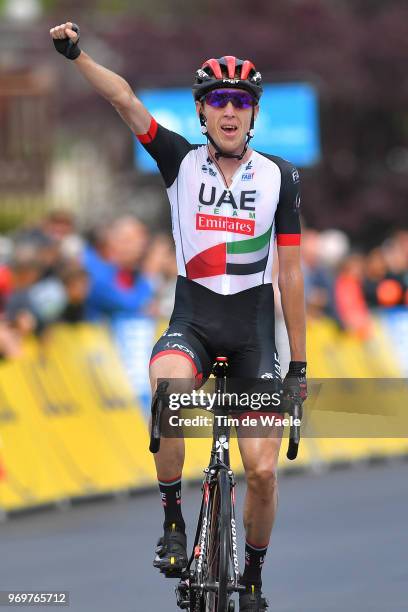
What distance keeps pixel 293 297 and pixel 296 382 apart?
0.42 metres

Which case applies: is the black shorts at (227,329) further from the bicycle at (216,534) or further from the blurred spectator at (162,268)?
the blurred spectator at (162,268)

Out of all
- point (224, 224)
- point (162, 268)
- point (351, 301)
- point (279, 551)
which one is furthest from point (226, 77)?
point (351, 301)

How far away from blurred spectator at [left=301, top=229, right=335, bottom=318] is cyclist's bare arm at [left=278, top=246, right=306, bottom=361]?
1036 centimetres

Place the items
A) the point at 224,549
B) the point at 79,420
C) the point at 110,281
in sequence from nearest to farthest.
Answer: the point at 224,549
the point at 79,420
the point at 110,281

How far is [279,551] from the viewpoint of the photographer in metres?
12.3

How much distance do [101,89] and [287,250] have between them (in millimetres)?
1177

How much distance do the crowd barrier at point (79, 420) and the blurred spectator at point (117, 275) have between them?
6.9 inches

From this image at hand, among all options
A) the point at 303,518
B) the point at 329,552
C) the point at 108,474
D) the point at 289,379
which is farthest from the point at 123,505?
the point at 289,379

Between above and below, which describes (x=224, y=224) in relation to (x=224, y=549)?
above

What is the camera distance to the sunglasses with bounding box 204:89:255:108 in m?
8.65

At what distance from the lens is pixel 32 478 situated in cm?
1447

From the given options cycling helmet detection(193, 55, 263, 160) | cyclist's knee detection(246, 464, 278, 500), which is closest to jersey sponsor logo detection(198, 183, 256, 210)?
cycling helmet detection(193, 55, 263, 160)

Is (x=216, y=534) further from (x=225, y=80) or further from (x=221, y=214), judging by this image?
(x=225, y=80)

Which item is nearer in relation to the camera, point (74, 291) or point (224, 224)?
point (224, 224)
